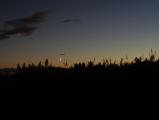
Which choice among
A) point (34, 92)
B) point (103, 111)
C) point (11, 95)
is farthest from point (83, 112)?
point (11, 95)

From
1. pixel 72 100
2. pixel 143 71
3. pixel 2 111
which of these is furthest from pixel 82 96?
pixel 2 111

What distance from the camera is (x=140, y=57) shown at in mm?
22391

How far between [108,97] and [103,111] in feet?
2.65

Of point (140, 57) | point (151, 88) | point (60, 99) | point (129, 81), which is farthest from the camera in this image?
point (140, 57)

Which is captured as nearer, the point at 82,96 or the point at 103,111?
the point at 103,111

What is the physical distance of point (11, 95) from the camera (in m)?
21.5

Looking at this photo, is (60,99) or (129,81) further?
(60,99)

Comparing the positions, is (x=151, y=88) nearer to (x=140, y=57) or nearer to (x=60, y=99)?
(x=60, y=99)

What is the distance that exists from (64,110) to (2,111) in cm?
415

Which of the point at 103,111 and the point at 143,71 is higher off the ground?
the point at 143,71

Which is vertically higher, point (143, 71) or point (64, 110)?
point (143, 71)

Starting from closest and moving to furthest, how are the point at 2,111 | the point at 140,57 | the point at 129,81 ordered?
the point at 129,81, the point at 2,111, the point at 140,57

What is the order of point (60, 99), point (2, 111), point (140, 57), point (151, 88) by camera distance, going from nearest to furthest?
point (151, 88)
point (60, 99)
point (2, 111)
point (140, 57)

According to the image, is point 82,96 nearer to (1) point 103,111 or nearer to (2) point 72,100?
(2) point 72,100
